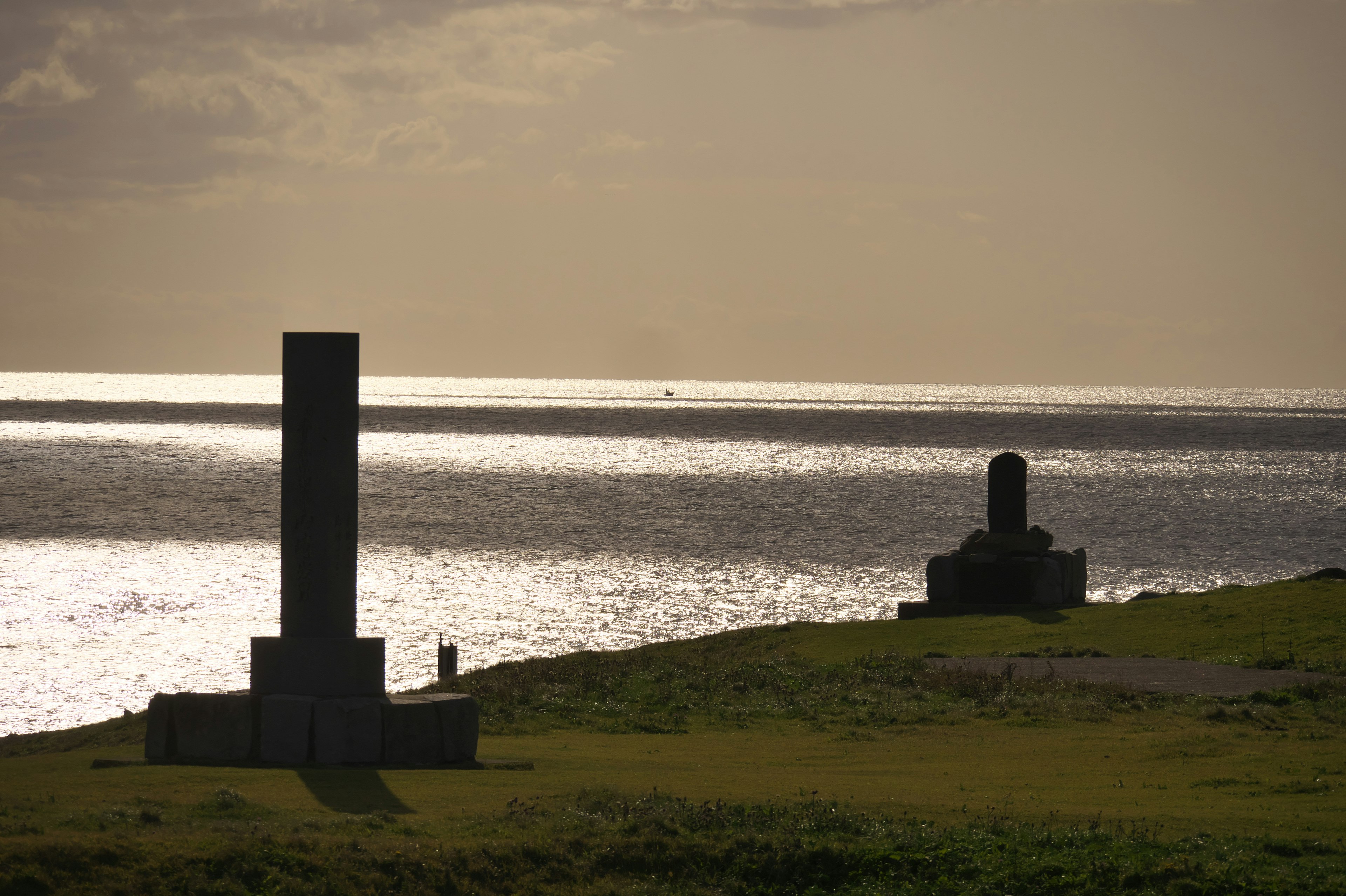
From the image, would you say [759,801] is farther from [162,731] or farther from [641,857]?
[162,731]

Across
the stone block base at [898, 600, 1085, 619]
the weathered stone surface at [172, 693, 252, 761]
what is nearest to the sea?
the stone block base at [898, 600, 1085, 619]

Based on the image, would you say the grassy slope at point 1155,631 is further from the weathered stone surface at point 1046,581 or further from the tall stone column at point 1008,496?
the tall stone column at point 1008,496

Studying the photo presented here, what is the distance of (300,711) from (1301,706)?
37.8 feet

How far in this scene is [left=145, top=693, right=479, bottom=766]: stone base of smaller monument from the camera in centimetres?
1326

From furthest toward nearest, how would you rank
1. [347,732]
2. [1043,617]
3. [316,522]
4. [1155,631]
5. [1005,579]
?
[1005,579], [1043,617], [1155,631], [316,522], [347,732]

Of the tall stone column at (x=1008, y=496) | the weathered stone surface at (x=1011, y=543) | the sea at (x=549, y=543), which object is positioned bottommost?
the sea at (x=549, y=543)

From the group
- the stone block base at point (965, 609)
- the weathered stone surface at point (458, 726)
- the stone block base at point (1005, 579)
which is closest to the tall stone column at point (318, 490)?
the weathered stone surface at point (458, 726)

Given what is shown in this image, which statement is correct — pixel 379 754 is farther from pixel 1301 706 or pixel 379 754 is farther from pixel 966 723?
pixel 1301 706

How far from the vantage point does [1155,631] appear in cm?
2439

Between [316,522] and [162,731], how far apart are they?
2.35 metres

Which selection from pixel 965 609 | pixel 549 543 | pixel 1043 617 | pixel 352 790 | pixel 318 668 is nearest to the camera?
pixel 352 790

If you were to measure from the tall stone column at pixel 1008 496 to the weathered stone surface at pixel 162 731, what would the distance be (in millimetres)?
18206

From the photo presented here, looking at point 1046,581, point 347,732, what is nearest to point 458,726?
point 347,732

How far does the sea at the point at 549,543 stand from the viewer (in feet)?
116
